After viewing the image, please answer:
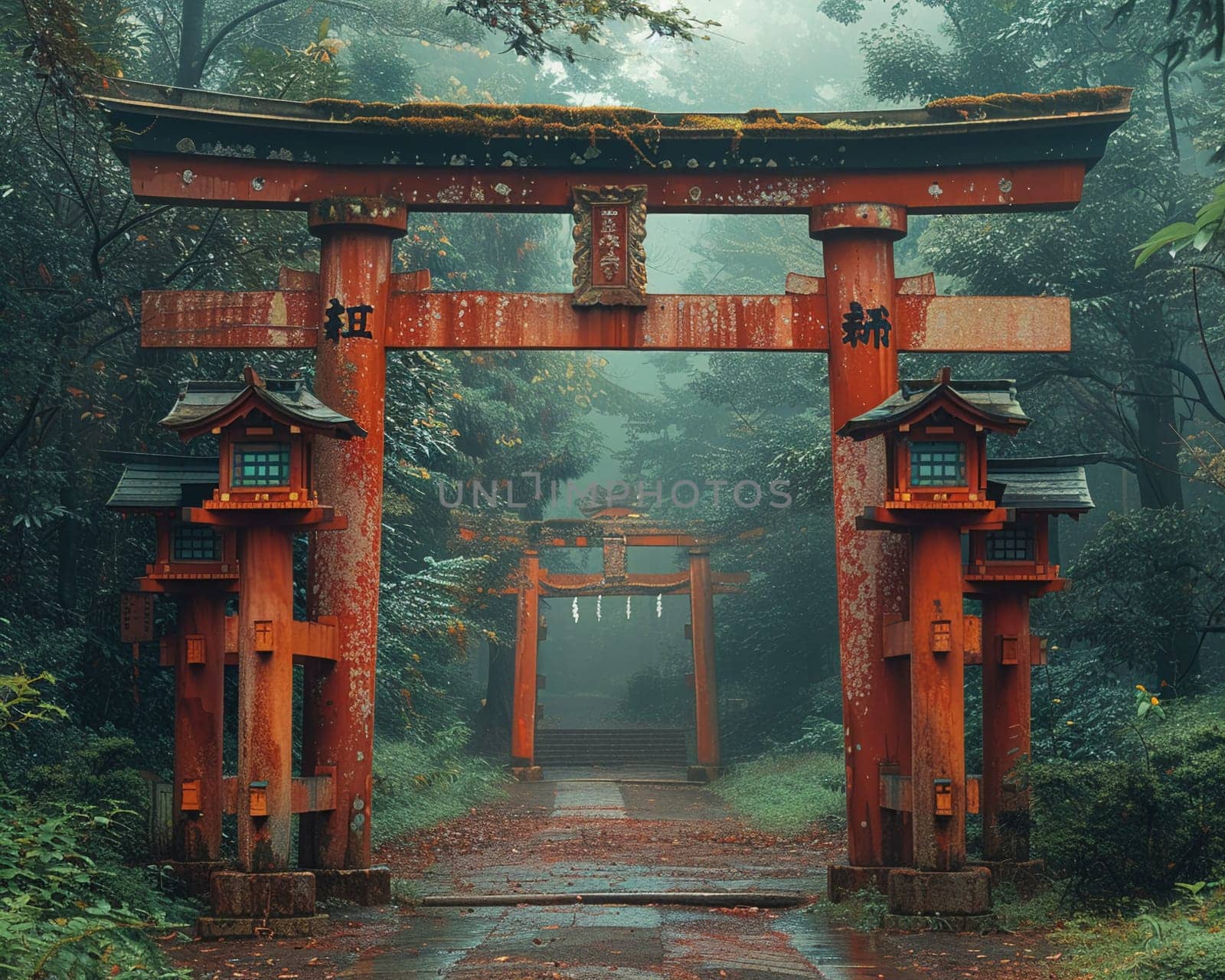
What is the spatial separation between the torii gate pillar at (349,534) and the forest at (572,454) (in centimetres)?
107

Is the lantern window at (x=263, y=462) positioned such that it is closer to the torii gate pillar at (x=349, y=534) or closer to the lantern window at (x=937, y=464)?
the torii gate pillar at (x=349, y=534)

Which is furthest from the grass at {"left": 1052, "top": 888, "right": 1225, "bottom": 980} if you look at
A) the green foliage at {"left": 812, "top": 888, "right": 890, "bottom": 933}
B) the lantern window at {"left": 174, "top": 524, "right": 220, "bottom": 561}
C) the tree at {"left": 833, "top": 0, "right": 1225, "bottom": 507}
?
the tree at {"left": 833, "top": 0, "right": 1225, "bottom": 507}

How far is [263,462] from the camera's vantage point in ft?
33.3

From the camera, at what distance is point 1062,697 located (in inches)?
714

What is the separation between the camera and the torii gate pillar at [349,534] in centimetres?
1120

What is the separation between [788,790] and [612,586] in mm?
7036

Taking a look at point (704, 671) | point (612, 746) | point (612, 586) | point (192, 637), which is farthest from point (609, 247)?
point (612, 746)

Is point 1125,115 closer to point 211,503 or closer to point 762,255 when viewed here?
point 211,503

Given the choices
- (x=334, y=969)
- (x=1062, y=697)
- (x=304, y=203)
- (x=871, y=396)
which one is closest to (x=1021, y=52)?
(x=1062, y=697)

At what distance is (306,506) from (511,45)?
13.1ft

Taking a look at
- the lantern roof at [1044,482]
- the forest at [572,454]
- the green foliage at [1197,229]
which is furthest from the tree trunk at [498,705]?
the green foliage at [1197,229]

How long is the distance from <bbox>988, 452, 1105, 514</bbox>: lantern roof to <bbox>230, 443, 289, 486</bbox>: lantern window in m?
5.71

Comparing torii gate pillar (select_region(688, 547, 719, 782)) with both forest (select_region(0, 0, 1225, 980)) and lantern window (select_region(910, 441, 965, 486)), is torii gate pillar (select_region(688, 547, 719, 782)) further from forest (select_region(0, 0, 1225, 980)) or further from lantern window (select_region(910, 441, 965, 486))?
lantern window (select_region(910, 441, 965, 486))

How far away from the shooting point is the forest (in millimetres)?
9883
